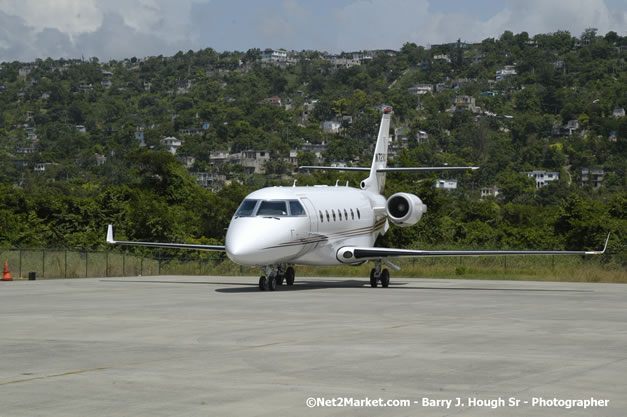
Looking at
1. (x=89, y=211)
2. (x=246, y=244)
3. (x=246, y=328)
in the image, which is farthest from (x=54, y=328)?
(x=89, y=211)

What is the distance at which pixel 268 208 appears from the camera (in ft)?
99.1

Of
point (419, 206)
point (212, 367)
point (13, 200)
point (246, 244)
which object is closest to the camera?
point (212, 367)

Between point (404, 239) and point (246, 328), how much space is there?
4716cm

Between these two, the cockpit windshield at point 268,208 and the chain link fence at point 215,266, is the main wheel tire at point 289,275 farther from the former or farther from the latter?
the chain link fence at point 215,266

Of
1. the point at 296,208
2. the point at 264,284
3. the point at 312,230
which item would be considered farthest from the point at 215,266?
the point at 264,284

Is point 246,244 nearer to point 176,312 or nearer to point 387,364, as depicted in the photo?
point 176,312

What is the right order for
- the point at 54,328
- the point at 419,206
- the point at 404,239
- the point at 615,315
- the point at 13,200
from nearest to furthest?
the point at 54,328 → the point at 615,315 → the point at 419,206 → the point at 404,239 → the point at 13,200

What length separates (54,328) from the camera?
1816 cm

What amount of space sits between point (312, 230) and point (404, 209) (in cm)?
678

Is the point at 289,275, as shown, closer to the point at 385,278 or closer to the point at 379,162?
the point at 385,278

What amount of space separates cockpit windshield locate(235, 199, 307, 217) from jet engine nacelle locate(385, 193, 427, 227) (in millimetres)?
7332

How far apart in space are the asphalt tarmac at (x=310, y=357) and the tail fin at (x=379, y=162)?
15.1 meters

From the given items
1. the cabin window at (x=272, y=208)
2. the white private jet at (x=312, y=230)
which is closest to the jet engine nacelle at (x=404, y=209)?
the white private jet at (x=312, y=230)

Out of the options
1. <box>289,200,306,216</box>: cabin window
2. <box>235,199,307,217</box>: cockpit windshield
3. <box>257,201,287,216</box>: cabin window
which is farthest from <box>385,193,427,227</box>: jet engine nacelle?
<box>257,201,287,216</box>: cabin window
